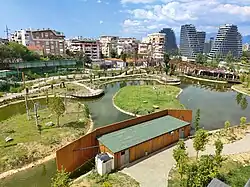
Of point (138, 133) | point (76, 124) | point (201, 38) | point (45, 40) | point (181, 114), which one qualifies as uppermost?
point (201, 38)

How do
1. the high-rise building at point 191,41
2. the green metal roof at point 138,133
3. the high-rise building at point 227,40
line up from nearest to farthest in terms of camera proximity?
the green metal roof at point 138,133 < the high-rise building at point 227,40 < the high-rise building at point 191,41

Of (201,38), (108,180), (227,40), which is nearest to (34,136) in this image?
(108,180)

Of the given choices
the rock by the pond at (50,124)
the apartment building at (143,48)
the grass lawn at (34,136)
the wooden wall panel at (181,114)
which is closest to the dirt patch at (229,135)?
the wooden wall panel at (181,114)

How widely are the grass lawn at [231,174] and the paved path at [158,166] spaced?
0.46m

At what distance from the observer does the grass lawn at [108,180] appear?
1198cm

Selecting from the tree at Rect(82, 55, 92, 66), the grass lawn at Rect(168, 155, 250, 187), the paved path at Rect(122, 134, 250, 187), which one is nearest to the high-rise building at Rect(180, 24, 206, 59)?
the tree at Rect(82, 55, 92, 66)

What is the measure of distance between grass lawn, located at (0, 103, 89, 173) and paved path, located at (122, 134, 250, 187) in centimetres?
688

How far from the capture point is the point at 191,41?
137 metres

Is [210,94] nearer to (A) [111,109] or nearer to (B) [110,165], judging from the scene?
(A) [111,109]

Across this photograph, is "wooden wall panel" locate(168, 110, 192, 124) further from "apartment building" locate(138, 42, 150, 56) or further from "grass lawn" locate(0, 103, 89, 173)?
"apartment building" locate(138, 42, 150, 56)

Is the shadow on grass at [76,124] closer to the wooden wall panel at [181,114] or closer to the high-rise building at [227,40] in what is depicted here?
the wooden wall panel at [181,114]

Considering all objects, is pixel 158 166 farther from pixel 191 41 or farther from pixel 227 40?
pixel 191 41

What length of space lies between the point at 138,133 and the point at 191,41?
13386 cm

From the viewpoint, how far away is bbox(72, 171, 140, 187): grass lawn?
12.0 m
